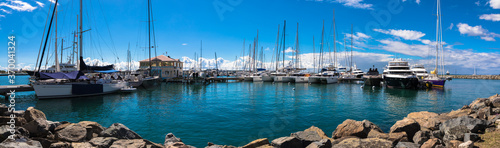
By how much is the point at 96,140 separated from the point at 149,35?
4720cm

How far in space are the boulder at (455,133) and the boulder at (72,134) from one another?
14.2 m

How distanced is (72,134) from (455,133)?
50.4 feet

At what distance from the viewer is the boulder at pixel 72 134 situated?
8.19 metres

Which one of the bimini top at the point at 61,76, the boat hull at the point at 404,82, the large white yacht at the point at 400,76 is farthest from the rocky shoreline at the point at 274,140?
the large white yacht at the point at 400,76

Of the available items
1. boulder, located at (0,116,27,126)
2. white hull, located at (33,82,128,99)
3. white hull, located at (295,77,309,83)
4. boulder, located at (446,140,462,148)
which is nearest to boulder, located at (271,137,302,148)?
boulder, located at (446,140,462,148)

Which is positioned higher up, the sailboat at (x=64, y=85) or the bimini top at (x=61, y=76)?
the bimini top at (x=61, y=76)

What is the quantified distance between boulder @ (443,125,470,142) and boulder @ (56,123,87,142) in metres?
14.2

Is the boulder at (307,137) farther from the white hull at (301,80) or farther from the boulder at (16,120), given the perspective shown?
the white hull at (301,80)

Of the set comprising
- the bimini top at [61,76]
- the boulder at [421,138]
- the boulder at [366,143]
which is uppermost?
the bimini top at [61,76]

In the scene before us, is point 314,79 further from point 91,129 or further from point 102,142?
point 102,142

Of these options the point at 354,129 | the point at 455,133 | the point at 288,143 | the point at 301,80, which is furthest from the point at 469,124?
the point at 301,80

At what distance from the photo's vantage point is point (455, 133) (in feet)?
30.4

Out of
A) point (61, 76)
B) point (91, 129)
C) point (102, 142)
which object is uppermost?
point (61, 76)

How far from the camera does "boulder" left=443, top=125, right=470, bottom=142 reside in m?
8.91
